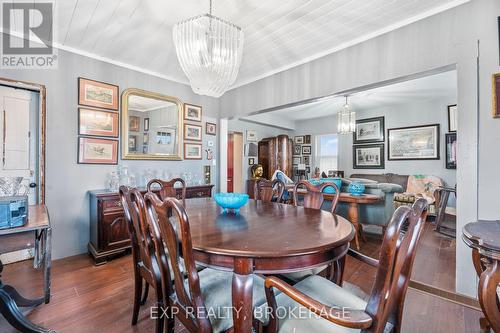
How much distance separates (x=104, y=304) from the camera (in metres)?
1.91

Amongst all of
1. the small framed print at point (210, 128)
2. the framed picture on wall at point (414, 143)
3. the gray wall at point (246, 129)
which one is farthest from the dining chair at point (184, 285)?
the framed picture on wall at point (414, 143)

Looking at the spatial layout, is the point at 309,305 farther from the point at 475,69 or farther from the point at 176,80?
the point at 176,80

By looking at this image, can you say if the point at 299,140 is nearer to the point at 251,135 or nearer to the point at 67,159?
the point at 251,135

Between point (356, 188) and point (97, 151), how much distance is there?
11.6 ft

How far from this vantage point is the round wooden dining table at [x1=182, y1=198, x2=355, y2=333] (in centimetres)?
100

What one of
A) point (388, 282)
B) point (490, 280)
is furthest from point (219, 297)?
point (490, 280)

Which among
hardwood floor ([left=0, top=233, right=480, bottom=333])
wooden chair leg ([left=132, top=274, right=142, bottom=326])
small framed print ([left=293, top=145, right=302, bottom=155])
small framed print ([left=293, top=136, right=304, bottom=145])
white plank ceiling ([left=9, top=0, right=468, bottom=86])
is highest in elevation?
white plank ceiling ([left=9, top=0, right=468, bottom=86])

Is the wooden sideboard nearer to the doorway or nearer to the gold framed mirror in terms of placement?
the gold framed mirror

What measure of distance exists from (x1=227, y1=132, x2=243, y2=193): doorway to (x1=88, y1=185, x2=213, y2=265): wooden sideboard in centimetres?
328

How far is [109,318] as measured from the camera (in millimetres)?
1743

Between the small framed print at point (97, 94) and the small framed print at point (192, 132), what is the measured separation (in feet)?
3.57

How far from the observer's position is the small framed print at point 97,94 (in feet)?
9.58

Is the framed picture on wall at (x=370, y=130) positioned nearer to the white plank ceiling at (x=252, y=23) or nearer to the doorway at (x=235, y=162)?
the doorway at (x=235, y=162)

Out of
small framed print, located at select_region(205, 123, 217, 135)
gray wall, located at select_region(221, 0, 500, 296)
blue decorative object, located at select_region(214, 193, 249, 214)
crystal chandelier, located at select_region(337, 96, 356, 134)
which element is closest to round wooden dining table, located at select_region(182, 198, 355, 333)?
blue decorative object, located at select_region(214, 193, 249, 214)
